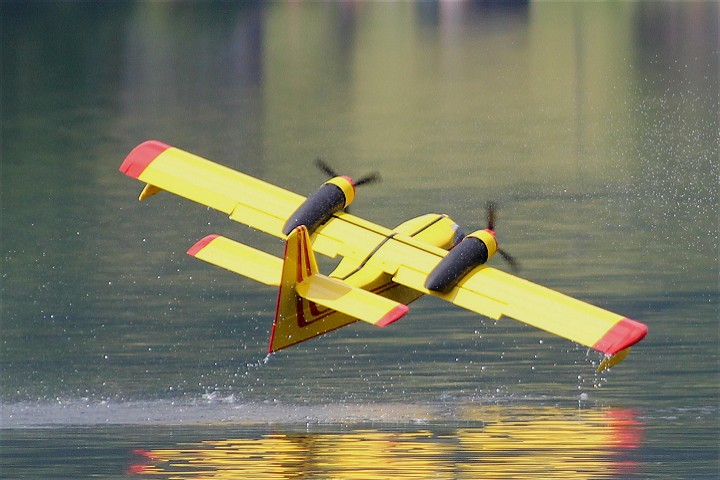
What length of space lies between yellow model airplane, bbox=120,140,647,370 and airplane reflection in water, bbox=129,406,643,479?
1.46 metres

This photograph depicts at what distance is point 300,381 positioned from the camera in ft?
113

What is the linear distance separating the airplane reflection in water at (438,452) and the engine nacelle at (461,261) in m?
2.72

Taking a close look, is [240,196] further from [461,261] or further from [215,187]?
[461,261]

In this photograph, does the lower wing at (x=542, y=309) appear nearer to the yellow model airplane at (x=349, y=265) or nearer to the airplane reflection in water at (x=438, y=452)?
the yellow model airplane at (x=349, y=265)

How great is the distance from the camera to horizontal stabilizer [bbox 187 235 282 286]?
32.6m

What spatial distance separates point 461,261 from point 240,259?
4.03 metres

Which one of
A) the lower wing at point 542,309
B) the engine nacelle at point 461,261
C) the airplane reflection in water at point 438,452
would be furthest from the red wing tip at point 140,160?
the airplane reflection in water at point 438,452

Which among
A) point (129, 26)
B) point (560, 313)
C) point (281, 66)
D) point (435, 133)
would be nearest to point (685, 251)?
point (560, 313)

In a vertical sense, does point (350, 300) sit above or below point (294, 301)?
below

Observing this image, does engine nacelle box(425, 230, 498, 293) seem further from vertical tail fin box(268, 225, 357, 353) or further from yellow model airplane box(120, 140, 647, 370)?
vertical tail fin box(268, 225, 357, 353)

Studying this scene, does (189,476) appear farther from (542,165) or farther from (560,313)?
(542,165)

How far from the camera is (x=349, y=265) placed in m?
35.8

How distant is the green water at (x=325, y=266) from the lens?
30219mm

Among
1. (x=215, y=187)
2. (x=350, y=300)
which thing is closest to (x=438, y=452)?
(x=350, y=300)
